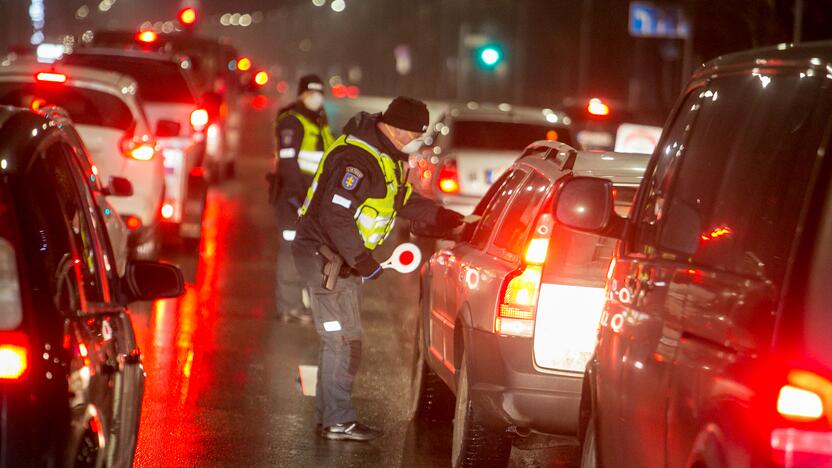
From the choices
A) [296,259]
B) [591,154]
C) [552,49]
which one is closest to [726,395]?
[591,154]

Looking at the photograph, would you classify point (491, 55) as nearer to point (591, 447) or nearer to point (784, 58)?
point (591, 447)

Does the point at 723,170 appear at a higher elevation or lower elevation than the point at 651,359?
higher

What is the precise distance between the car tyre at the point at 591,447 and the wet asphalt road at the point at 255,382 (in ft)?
5.99

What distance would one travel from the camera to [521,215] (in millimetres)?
7742

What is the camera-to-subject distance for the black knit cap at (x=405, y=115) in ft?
28.5

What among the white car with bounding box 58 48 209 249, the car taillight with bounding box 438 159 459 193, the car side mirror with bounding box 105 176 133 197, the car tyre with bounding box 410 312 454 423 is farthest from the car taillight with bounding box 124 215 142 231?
the car tyre with bounding box 410 312 454 423

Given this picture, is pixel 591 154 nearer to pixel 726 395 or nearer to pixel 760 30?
pixel 726 395

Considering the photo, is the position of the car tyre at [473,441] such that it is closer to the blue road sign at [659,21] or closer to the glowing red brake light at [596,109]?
the glowing red brake light at [596,109]

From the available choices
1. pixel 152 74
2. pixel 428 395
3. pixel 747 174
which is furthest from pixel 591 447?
pixel 152 74

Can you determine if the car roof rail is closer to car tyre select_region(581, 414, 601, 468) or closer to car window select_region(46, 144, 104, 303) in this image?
car tyre select_region(581, 414, 601, 468)

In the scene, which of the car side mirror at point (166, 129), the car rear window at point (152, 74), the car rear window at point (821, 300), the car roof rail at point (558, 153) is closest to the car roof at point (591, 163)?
the car roof rail at point (558, 153)

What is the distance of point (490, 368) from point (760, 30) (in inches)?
949

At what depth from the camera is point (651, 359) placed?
498cm

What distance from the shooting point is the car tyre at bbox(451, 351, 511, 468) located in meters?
7.65
